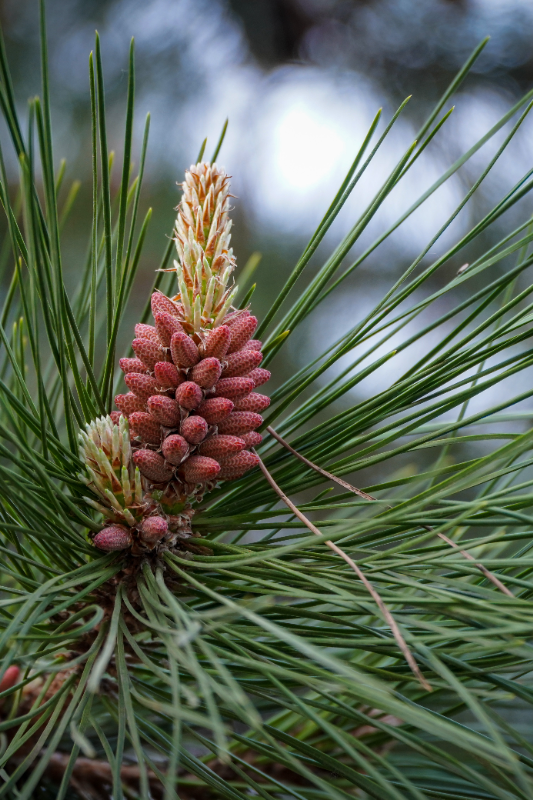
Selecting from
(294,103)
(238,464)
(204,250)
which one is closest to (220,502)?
(238,464)

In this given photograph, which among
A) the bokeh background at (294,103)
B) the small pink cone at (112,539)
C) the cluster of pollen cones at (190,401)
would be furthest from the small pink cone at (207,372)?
the bokeh background at (294,103)

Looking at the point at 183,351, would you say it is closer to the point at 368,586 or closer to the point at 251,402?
the point at 251,402

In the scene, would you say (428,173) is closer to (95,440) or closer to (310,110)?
(310,110)

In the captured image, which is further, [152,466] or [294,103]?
[294,103]

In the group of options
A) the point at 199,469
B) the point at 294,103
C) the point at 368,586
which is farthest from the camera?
the point at 294,103

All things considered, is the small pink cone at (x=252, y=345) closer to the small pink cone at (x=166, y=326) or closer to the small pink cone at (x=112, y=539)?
the small pink cone at (x=166, y=326)

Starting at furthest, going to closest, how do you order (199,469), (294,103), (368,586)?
1. (294,103)
2. (199,469)
3. (368,586)

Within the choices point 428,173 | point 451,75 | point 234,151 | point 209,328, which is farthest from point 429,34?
point 209,328
